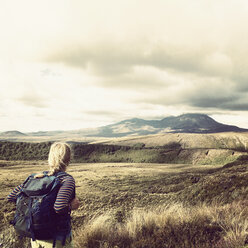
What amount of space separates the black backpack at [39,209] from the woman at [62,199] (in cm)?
8

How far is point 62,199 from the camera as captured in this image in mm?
2900

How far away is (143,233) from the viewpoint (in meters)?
5.09

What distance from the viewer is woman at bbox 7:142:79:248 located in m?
2.93

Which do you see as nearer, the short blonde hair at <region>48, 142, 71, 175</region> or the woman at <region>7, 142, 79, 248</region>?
the woman at <region>7, 142, 79, 248</region>

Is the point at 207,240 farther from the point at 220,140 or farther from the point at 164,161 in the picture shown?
the point at 220,140

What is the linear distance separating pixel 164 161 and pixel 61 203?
101 m

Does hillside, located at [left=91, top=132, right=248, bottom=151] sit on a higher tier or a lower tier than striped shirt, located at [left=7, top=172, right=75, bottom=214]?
lower

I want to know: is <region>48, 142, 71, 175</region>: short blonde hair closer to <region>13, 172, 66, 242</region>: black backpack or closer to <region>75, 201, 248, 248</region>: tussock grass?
<region>13, 172, 66, 242</region>: black backpack

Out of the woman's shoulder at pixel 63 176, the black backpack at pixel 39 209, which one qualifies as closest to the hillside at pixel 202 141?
the woman's shoulder at pixel 63 176

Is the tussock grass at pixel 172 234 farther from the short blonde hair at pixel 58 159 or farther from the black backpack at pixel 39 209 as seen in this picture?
the short blonde hair at pixel 58 159

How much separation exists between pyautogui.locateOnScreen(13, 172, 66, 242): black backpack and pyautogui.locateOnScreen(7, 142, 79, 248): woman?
0.08m

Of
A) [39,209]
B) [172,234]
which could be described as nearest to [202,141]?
[172,234]

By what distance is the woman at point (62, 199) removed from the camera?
2934 millimetres

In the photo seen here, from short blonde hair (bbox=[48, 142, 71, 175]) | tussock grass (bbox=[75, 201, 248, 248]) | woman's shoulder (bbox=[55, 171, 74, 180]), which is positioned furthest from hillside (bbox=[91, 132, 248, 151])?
woman's shoulder (bbox=[55, 171, 74, 180])
